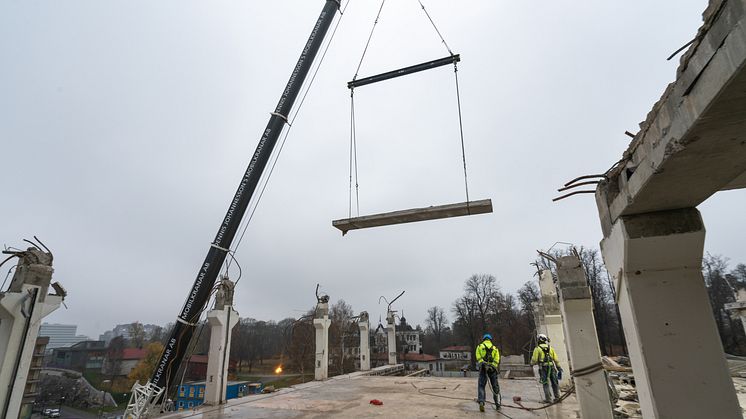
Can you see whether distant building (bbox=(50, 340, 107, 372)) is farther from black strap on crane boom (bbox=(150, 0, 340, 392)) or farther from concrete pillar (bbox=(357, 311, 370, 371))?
Answer: black strap on crane boom (bbox=(150, 0, 340, 392))

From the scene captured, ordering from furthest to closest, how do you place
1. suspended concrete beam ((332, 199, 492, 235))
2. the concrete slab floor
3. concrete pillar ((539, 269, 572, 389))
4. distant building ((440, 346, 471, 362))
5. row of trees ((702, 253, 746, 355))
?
distant building ((440, 346, 471, 362)) < row of trees ((702, 253, 746, 355)) < concrete pillar ((539, 269, 572, 389)) < the concrete slab floor < suspended concrete beam ((332, 199, 492, 235))

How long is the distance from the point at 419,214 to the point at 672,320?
4416 mm

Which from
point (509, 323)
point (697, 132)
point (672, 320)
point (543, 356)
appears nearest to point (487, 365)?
point (543, 356)

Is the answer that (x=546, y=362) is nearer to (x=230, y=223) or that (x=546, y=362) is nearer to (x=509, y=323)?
(x=230, y=223)

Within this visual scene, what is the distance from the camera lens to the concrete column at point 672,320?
322 cm

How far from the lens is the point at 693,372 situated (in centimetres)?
325

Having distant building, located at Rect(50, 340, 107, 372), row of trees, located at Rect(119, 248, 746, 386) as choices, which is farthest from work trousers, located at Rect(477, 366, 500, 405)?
distant building, located at Rect(50, 340, 107, 372)

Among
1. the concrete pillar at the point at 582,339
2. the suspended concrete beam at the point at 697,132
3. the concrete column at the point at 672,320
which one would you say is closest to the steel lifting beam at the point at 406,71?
the concrete pillar at the point at 582,339

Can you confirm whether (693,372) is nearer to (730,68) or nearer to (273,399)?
(730,68)


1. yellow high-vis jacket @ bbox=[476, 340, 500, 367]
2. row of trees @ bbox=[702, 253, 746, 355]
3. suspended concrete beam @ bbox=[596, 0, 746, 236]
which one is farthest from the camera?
row of trees @ bbox=[702, 253, 746, 355]

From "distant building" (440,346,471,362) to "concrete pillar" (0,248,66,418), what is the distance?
2476 inches

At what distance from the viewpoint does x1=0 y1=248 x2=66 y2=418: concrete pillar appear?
587 cm

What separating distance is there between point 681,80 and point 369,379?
15.4 meters

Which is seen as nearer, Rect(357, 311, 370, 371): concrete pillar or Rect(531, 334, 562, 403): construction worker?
Rect(531, 334, 562, 403): construction worker
